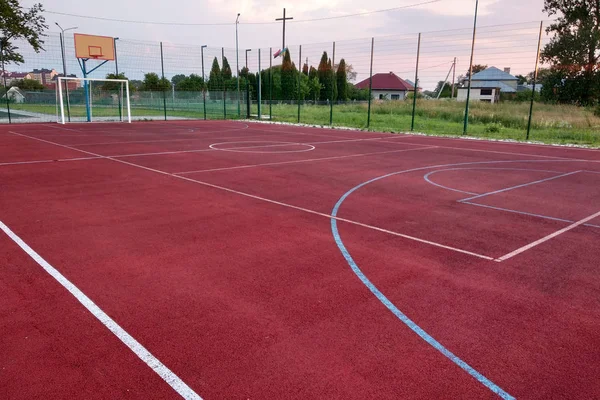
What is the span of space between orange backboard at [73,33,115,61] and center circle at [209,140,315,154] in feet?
48.8

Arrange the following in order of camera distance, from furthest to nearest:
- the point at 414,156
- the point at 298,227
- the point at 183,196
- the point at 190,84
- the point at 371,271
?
the point at 190,84 < the point at 414,156 < the point at 183,196 < the point at 298,227 < the point at 371,271

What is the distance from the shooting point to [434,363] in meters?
2.98

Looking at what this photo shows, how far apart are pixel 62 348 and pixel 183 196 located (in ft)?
15.3

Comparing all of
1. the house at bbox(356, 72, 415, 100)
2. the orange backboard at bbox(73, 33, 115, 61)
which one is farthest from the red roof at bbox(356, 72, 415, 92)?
the orange backboard at bbox(73, 33, 115, 61)

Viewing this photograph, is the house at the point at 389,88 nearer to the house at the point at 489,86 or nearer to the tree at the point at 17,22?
the house at the point at 489,86

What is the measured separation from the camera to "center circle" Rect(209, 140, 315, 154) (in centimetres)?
1398

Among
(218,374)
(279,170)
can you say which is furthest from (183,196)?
(218,374)

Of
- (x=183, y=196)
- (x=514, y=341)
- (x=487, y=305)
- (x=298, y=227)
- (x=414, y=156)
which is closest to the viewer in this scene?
(x=514, y=341)

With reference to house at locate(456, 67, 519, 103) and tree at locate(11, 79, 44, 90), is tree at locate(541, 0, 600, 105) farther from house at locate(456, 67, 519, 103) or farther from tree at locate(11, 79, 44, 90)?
tree at locate(11, 79, 44, 90)

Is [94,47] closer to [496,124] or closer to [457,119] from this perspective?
[457,119]

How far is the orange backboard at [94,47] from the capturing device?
25.3 m

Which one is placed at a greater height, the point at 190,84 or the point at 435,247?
the point at 190,84

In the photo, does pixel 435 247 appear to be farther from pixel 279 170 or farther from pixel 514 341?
pixel 279 170

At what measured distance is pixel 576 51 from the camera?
37406 mm
